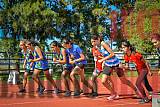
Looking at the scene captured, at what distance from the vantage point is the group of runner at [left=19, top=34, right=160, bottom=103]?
39.1 ft

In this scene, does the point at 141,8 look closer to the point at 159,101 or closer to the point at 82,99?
the point at 82,99

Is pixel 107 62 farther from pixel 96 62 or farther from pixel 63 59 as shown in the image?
pixel 63 59

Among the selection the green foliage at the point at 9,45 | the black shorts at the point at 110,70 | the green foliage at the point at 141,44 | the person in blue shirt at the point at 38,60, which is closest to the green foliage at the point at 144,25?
the green foliage at the point at 141,44

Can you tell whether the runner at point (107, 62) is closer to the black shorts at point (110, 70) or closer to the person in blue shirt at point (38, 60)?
the black shorts at point (110, 70)

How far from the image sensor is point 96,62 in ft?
44.1

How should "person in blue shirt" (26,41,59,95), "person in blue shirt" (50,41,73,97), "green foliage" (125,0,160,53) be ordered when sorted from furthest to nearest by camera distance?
"green foliage" (125,0,160,53), "person in blue shirt" (26,41,59,95), "person in blue shirt" (50,41,73,97)

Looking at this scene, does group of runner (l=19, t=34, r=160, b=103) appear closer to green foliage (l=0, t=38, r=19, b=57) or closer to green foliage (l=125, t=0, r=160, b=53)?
green foliage (l=0, t=38, r=19, b=57)

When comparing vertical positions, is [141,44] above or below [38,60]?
above

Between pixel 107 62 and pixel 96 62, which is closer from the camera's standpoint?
pixel 107 62

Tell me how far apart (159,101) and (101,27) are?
35316mm

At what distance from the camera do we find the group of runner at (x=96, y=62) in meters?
11.9

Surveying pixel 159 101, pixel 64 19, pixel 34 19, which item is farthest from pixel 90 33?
pixel 159 101

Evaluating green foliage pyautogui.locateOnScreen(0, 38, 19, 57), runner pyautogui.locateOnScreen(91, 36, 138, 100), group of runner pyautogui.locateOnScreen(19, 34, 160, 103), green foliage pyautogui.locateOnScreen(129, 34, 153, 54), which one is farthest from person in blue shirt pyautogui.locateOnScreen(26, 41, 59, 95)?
A: green foliage pyautogui.locateOnScreen(129, 34, 153, 54)

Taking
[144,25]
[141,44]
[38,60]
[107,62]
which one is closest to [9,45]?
[141,44]
